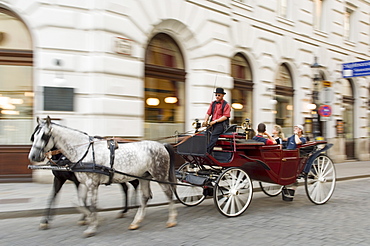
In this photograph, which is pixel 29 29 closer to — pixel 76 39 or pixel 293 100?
pixel 76 39

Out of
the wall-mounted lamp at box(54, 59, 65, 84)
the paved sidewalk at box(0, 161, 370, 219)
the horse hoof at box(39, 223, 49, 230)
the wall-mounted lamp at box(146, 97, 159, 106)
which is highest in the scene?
the wall-mounted lamp at box(54, 59, 65, 84)

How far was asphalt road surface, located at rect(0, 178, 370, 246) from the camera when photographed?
5.27 meters

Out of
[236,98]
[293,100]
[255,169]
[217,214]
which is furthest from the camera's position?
[293,100]

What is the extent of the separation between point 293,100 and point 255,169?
1026 cm

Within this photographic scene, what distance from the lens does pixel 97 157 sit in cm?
571

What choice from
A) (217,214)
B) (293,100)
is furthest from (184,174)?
(293,100)

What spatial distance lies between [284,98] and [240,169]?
1038cm

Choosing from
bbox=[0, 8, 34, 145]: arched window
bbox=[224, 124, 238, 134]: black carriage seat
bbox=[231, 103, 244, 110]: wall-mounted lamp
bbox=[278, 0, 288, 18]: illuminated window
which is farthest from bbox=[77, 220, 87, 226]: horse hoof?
bbox=[278, 0, 288, 18]: illuminated window

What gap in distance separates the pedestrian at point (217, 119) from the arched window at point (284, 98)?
907 centimetres

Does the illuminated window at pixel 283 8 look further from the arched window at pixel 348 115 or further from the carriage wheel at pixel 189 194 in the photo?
the carriage wheel at pixel 189 194

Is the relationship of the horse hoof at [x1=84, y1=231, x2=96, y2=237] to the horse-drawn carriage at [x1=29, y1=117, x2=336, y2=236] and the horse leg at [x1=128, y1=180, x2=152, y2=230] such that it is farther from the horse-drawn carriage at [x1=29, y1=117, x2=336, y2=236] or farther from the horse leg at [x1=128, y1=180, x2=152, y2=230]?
the horse leg at [x1=128, y1=180, x2=152, y2=230]

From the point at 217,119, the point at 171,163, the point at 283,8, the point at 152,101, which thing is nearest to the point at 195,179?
the point at 171,163

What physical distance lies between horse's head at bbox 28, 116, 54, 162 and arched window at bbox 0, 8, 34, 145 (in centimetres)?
499

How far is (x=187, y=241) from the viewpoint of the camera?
5.27m
